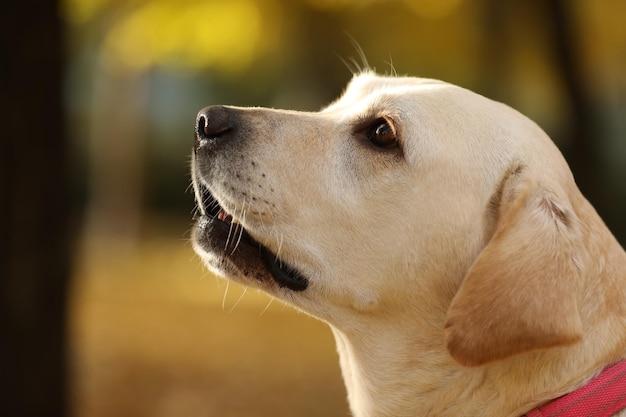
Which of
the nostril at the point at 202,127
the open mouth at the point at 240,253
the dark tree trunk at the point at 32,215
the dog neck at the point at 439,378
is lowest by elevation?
the dark tree trunk at the point at 32,215

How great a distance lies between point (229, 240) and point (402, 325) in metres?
0.79

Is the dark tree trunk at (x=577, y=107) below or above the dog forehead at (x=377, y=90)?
below

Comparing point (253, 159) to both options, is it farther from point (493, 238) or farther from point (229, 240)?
point (493, 238)

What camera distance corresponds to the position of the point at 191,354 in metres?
10.6

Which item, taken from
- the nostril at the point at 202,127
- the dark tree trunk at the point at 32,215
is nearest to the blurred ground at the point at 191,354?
→ the dark tree trunk at the point at 32,215

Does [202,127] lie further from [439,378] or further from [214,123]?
[439,378]

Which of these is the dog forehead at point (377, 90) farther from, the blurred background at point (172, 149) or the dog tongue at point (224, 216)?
the blurred background at point (172, 149)

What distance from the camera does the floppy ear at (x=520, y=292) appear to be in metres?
2.95

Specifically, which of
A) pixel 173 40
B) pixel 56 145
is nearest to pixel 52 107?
pixel 56 145

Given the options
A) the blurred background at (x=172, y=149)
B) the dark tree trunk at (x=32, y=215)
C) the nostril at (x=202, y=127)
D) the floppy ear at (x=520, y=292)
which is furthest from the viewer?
the blurred background at (x=172, y=149)

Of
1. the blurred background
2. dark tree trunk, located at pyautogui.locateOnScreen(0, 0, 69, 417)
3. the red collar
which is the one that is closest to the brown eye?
the blurred background

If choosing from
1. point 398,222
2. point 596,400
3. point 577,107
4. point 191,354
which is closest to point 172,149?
point 191,354

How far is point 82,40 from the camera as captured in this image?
59.1 feet

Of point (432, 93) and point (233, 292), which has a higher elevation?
point (432, 93)
